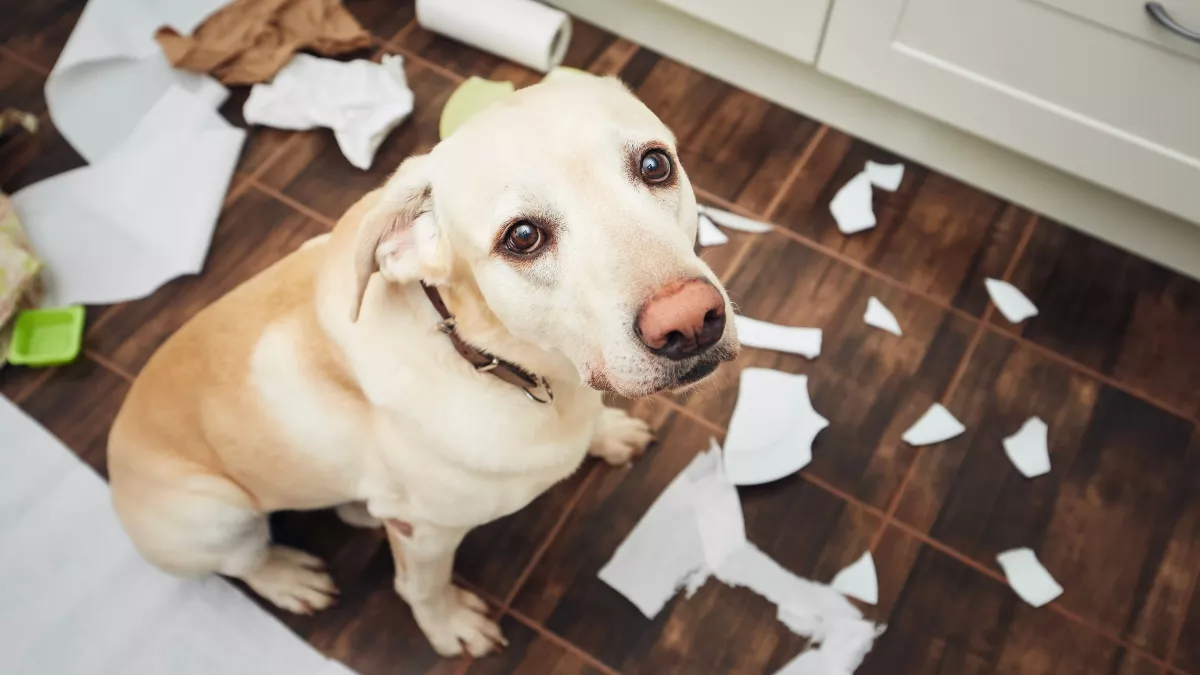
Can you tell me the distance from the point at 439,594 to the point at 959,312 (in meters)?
1.51

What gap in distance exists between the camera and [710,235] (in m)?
2.52

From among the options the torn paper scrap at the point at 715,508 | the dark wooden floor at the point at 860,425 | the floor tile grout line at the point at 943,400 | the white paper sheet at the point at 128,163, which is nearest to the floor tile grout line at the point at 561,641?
the dark wooden floor at the point at 860,425

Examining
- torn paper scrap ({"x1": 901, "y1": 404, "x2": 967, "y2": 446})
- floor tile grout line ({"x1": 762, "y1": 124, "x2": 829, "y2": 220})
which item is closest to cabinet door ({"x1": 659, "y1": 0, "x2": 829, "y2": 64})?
floor tile grout line ({"x1": 762, "y1": 124, "x2": 829, "y2": 220})

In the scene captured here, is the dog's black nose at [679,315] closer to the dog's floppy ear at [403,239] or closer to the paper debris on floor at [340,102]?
the dog's floppy ear at [403,239]

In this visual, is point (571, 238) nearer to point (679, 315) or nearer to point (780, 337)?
point (679, 315)

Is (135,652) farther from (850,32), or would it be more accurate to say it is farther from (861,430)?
(850,32)

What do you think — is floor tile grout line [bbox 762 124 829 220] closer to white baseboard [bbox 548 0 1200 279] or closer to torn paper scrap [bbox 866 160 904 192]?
white baseboard [bbox 548 0 1200 279]

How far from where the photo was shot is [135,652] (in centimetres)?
201

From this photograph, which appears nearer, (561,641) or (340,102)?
(561,641)

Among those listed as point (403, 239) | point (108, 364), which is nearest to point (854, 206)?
point (403, 239)

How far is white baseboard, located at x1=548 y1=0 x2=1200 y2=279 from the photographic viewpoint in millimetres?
2447

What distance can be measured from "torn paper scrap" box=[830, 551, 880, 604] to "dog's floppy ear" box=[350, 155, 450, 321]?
126 cm

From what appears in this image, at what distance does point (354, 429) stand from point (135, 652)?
37.1 inches

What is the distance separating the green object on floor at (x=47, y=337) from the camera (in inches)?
90.9
